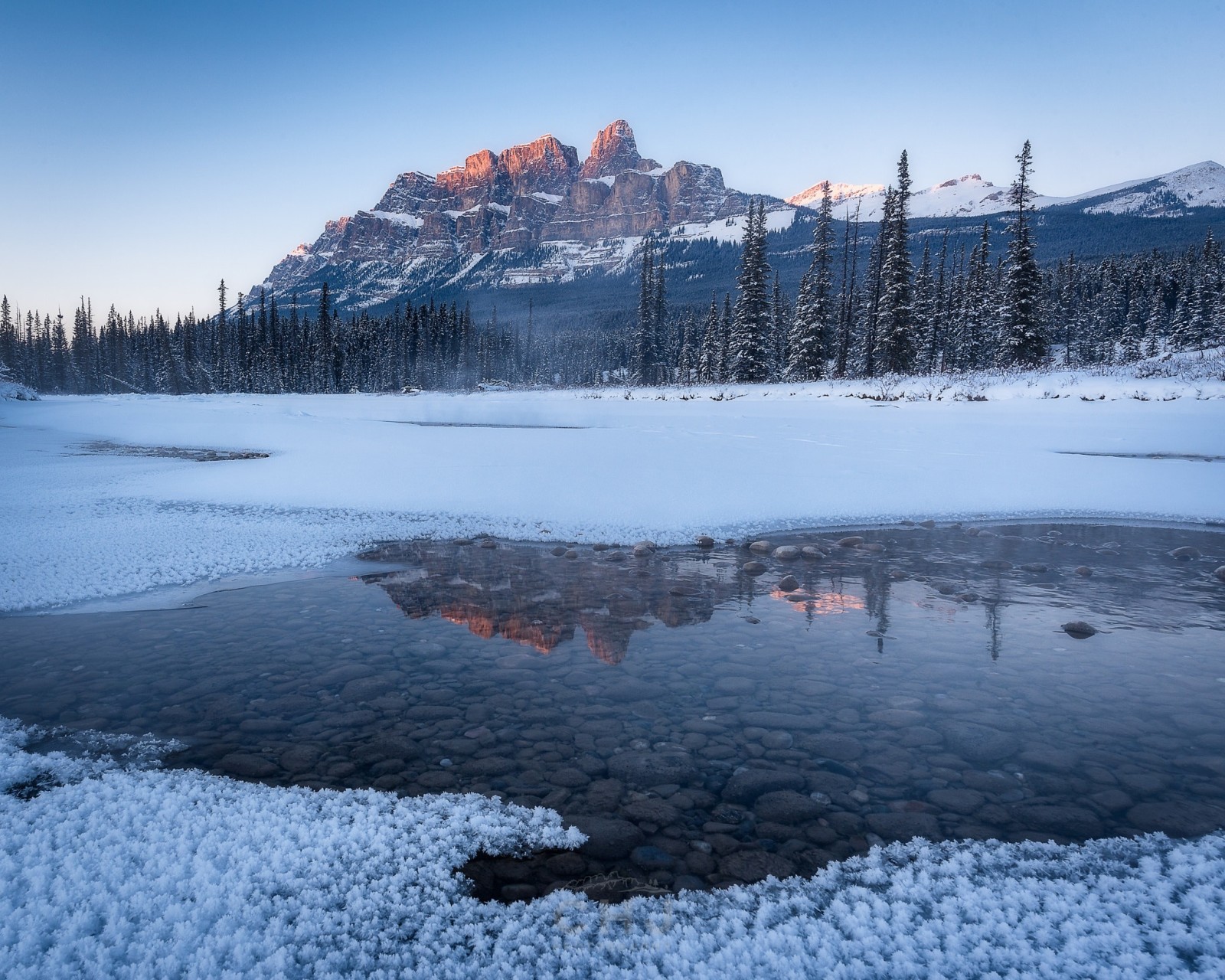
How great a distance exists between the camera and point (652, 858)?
8.45 ft

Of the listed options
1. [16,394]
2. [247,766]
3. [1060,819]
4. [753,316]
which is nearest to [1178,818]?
[1060,819]

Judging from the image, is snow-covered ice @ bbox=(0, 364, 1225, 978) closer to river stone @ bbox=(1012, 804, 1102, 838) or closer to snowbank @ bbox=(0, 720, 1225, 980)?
Result: snowbank @ bbox=(0, 720, 1225, 980)

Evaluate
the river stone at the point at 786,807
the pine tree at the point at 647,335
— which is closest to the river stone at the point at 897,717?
the river stone at the point at 786,807

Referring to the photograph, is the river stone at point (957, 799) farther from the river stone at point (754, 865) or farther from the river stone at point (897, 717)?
the river stone at point (754, 865)

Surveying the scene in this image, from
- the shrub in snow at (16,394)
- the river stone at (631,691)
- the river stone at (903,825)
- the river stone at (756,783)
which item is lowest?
the river stone at (756,783)

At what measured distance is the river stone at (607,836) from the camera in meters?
2.60

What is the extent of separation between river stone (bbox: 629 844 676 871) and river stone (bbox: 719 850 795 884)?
8.2 inches

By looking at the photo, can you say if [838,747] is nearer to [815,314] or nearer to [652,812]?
[652,812]

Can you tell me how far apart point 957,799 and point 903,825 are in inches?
15.8

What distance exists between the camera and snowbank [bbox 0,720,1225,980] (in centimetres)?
196

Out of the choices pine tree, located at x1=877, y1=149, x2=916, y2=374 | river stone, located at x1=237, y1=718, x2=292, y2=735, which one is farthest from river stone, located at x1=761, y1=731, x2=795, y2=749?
pine tree, located at x1=877, y1=149, x2=916, y2=374

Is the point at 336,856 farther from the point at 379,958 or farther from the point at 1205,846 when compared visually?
the point at 1205,846

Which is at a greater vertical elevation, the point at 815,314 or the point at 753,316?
the point at 753,316

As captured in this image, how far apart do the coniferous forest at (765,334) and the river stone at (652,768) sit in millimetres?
32075
